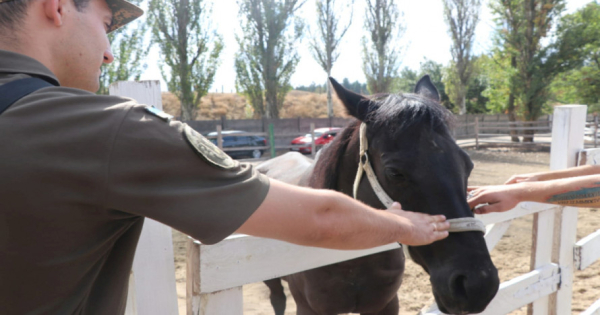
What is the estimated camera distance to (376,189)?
1564mm

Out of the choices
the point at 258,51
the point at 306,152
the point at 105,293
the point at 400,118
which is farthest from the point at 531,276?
the point at 258,51

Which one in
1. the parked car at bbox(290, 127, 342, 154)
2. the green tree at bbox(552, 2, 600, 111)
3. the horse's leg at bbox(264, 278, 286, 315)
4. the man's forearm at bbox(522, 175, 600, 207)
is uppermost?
the green tree at bbox(552, 2, 600, 111)

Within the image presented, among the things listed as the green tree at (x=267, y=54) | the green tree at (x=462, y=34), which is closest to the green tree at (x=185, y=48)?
Result: the green tree at (x=267, y=54)

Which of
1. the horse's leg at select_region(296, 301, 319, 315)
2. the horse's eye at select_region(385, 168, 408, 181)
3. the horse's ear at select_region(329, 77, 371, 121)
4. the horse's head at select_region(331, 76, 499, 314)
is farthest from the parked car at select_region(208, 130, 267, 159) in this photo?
the horse's eye at select_region(385, 168, 408, 181)

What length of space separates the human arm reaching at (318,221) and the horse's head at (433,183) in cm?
40

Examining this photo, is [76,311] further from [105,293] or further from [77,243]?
[77,243]

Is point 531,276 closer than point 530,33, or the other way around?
point 531,276

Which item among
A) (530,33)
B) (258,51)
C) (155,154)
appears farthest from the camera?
(258,51)

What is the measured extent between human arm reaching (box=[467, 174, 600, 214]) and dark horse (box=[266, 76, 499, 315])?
25cm

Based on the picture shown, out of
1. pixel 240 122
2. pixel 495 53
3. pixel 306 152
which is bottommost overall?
pixel 306 152

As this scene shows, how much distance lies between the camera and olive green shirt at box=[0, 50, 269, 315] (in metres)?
0.65

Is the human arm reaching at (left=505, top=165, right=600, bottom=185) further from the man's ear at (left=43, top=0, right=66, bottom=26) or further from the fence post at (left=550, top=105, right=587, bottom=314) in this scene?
the man's ear at (left=43, top=0, right=66, bottom=26)

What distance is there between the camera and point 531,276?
2268 millimetres

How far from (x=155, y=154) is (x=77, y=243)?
228 mm
